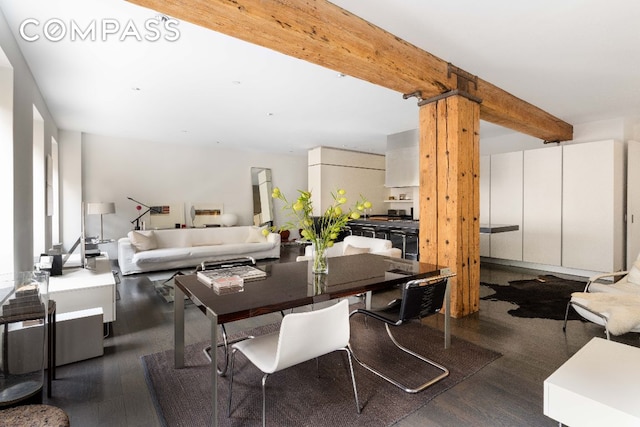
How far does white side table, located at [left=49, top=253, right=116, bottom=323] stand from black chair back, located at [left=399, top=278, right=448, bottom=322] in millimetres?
2505

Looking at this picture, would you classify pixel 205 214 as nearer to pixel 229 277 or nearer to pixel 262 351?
pixel 229 277

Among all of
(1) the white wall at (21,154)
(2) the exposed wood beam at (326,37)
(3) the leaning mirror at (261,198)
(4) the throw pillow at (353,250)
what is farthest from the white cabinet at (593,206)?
(1) the white wall at (21,154)

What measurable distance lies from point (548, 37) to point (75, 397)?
444cm

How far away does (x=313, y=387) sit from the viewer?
80.8 inches

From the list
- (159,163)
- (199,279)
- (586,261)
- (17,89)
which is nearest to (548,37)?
(199,279)

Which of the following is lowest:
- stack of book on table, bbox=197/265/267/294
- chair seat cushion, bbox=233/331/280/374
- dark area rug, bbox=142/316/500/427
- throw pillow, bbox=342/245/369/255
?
dark area rug, bbox=142/316/500/427

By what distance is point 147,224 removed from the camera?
7.05 meters

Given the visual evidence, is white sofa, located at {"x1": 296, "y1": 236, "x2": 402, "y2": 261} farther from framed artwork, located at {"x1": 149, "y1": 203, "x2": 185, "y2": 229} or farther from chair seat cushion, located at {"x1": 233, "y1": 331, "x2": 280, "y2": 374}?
framed artwork, located at {"x1": 149, "y1": 203, "x2": 185, "y2": 229}

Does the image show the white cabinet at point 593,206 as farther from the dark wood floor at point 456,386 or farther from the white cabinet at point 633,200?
the dark wood floor at point 456,386

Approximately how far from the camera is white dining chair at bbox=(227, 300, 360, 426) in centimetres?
148

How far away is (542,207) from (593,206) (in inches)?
26.3

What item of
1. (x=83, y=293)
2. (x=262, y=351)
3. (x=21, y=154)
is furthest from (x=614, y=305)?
(x=21, y=154)

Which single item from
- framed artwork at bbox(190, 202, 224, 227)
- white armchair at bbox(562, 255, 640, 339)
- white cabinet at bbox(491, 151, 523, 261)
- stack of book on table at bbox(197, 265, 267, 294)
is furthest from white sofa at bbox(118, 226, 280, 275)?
white cabinet at bbox(491, 151, 523, 261)

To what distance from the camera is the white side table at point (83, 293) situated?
2.67m
